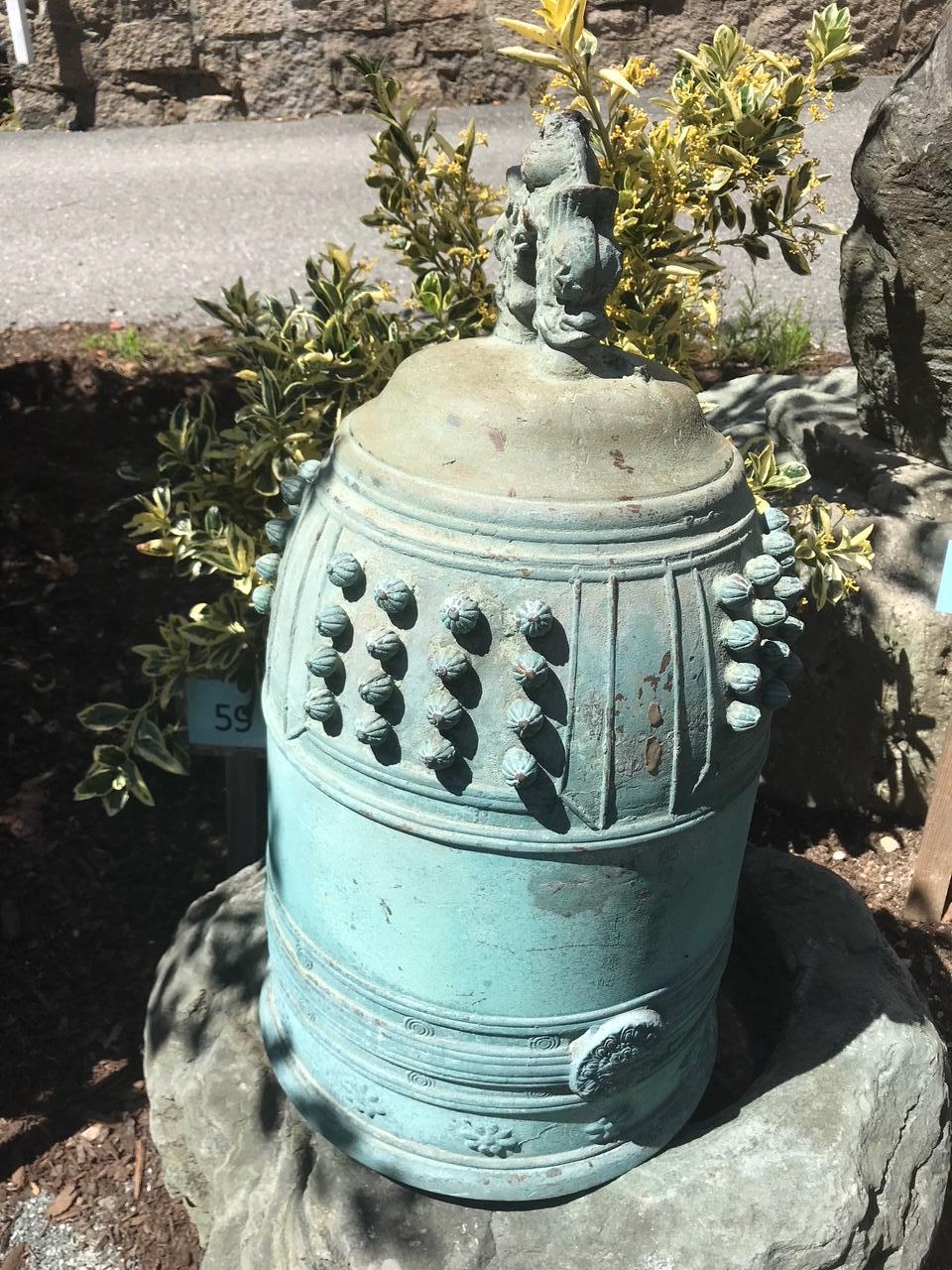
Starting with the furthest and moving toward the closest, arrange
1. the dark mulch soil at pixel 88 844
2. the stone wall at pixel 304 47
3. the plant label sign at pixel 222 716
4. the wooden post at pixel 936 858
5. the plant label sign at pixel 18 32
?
the stone wall at pixel 304 47
the plant label sign at pixel 18 32
the wooden post at pixel 936 858
the plant label sign at pixel 222 716
the dark mulch soil at pixel 88 844

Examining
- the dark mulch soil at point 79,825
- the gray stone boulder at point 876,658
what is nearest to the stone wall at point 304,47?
the dark mulch soil at point 79,825

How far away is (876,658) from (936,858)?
0.70 meters

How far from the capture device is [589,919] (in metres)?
1.98

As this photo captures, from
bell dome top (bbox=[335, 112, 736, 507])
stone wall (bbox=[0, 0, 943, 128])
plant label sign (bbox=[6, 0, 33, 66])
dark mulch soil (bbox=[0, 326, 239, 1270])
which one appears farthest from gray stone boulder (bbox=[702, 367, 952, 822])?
stone wall (bbox=[0, 0, 943, 128])

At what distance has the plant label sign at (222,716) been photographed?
310 centimetres

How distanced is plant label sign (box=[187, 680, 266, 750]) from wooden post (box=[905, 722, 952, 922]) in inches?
85.6

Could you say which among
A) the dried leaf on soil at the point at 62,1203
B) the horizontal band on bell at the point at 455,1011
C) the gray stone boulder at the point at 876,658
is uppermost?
the horizontal band on bell at the point at 455,1011

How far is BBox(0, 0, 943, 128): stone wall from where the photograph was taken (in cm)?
814

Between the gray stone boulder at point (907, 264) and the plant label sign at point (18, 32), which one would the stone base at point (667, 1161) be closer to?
the gray stone boulder at point (907, 264)

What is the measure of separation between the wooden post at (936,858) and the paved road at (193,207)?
3.93 meters

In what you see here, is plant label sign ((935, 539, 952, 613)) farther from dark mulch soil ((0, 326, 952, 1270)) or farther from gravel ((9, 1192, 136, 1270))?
gravel ((9, 1192, 136, 1270))

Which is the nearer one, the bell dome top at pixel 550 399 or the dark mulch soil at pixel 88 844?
the bell dome top at pixel 550 399

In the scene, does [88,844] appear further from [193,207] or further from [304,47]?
[304,47]

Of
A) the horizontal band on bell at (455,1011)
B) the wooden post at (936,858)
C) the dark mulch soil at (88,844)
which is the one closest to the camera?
the horizontal band on bell at (455,1011)
